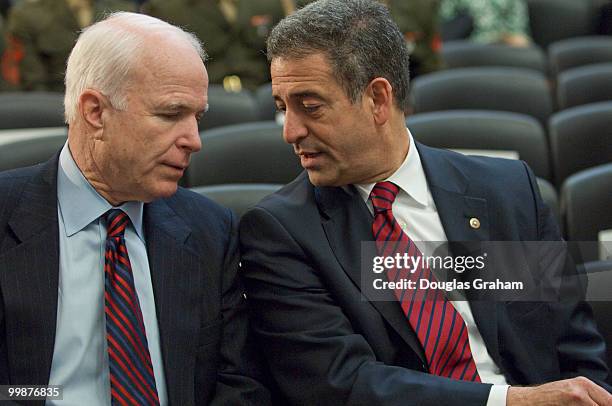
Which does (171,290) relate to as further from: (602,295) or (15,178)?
(602,295)

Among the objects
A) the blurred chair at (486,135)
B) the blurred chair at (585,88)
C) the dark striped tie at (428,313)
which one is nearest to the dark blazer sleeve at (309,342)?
the dark striped tie at (428,313)

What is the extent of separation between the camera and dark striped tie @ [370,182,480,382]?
7.38 feet

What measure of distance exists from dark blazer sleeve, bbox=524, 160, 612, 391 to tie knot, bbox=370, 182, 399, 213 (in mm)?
383

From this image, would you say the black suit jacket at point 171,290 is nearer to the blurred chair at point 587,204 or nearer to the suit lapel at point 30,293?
the suit lapel at point 30,293

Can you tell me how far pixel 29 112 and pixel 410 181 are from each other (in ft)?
6.59

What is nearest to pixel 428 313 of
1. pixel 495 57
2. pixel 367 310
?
pixel 367 310

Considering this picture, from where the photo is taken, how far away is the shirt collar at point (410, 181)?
2391 mm

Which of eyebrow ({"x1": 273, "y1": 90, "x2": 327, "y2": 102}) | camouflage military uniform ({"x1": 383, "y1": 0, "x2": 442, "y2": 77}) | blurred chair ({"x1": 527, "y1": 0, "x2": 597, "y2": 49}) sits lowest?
blurred chair ({"x1": 527, "y1": 0, "x2": 597, "y2": 49})

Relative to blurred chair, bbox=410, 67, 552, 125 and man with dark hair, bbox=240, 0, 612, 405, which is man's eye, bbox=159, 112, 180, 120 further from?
blurred chair, bbox=410, 67, 552, 125

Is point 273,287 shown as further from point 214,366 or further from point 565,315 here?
point 565,315

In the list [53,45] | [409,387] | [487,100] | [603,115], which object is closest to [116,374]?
[409,387]

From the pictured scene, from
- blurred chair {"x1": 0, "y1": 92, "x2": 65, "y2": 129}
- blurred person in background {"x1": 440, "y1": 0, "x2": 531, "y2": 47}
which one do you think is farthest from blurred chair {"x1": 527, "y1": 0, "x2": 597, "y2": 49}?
blurred chair {"x1": 0, "y1": 92, "x2": 65, "y2": 129}

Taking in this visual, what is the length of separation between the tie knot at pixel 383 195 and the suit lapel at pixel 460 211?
11 cm

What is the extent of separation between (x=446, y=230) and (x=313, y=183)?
34 centimetres
